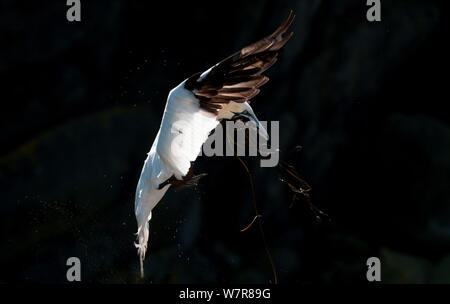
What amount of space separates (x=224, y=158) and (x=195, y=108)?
2402mm

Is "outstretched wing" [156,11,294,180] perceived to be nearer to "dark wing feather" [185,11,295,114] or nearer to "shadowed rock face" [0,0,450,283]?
"dark wing feather" [185,11,295,114]

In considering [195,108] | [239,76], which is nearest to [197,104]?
[195,108]

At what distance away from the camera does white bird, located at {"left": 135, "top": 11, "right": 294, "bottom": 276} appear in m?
1.60

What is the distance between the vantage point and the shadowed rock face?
3607 millimetres

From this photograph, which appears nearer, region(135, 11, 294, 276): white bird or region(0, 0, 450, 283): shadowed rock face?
region(135, 11, 294, 276): white bird

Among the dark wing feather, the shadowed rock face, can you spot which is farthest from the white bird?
the shadowed rock face

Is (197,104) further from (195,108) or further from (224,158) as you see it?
(224,158)

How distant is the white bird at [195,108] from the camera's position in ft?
5.26

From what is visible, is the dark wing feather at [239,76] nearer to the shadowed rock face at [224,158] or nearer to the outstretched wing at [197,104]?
the outstretched wing at [197,104]

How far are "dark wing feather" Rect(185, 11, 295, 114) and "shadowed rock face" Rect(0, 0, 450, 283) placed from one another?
6.63 feet

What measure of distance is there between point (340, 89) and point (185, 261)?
1.38 m

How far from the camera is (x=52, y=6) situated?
11.7ft

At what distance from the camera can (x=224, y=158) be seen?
161 inches

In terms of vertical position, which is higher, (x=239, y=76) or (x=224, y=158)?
(x=239, y=76)
